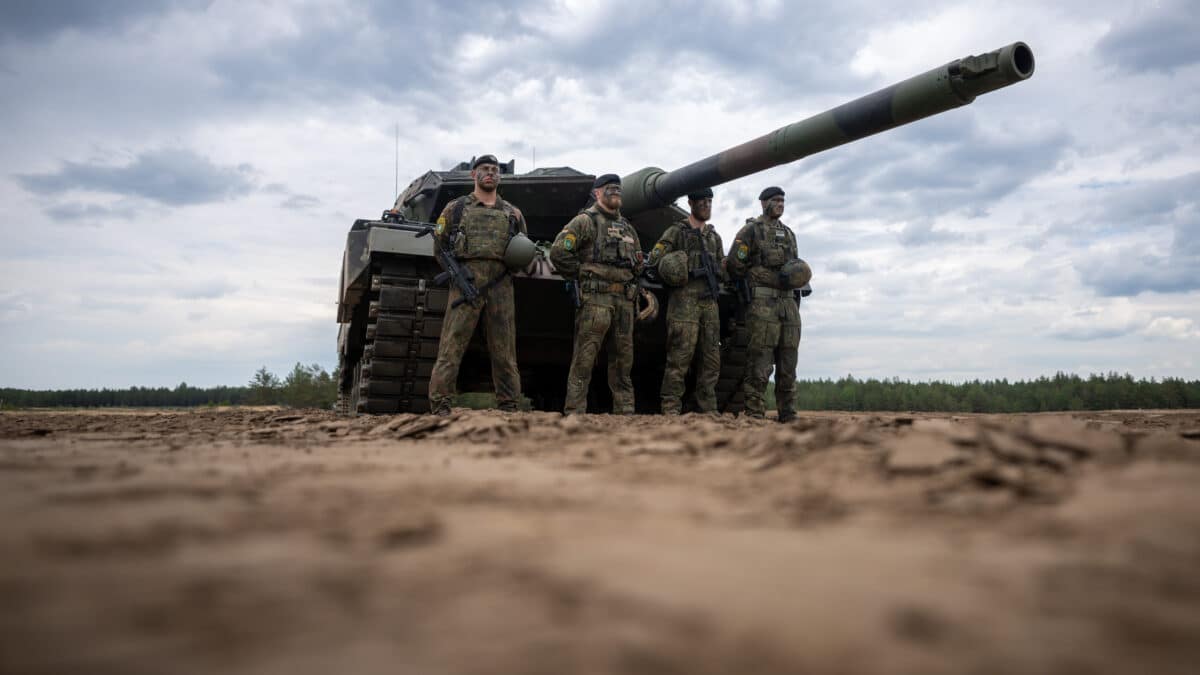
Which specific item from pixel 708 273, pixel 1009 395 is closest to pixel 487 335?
pixel 708 273

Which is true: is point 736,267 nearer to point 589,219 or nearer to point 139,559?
point 589,219

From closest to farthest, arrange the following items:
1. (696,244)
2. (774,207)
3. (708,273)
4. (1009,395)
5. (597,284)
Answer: (597,284)
(708,273)
(696,244)
(774,207)
(1009,395)

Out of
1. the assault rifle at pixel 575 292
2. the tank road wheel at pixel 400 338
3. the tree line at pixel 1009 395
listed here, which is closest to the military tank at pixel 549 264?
the tank road wheel at pixel 400 338

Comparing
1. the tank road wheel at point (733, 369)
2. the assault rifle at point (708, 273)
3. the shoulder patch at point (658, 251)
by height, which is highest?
the shoulder patch at point (658, 251)

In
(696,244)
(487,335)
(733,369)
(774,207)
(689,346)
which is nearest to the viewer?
(487,335)

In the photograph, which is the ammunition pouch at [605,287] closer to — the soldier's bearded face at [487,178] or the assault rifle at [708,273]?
the assault rifle at [708,273]

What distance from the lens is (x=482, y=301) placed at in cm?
607

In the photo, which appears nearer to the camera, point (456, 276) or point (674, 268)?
point (456, 276)

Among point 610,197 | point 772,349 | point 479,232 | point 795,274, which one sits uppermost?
point 610,197

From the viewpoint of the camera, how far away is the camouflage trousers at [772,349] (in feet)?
23.8

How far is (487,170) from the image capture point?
20.7ft

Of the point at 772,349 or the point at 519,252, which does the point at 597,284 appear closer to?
the point at 519,252

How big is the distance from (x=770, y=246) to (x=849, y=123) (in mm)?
1636

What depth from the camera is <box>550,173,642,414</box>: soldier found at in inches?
252
